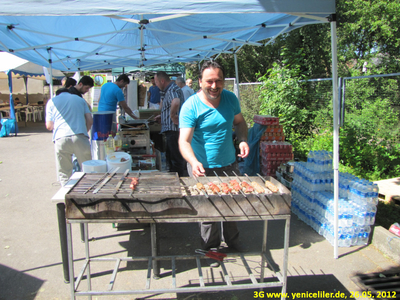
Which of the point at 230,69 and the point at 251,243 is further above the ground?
the point at 230,69

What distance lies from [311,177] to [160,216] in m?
2.81

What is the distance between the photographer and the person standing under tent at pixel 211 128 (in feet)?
9.55

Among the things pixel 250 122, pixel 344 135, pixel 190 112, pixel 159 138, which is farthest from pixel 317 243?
pixel 250 122

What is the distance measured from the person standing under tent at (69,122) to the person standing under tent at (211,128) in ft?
7.45

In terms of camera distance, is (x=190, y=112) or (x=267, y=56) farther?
(x=267, y=56)

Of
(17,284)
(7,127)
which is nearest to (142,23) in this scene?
(17,284)

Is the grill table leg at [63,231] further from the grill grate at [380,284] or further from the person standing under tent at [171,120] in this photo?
the grill grate at [380,284]

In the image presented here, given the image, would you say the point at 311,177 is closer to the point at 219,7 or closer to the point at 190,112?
the point at 190,112

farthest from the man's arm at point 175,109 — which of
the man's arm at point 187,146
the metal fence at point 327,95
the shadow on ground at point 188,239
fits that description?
the metal fence at point 327,95

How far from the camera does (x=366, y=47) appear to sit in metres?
18.9

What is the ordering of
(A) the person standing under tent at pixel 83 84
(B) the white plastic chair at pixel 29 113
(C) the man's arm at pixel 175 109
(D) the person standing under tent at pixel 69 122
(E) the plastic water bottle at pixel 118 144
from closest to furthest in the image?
(D) the person standing under tent at pixel 69 122 < (E) the plastic water bottle at pixel 118 144 < (A) the person standing under tent at pixel 83 84 < (C) the man's arm at pixel 175 109 < (B) the white plastic chair at pixel 29 113

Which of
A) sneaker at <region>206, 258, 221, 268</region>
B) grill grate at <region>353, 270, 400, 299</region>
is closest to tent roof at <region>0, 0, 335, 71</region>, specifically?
sneaker at <region>206, 258, 221, 268</region>

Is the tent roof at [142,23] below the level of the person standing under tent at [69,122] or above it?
above

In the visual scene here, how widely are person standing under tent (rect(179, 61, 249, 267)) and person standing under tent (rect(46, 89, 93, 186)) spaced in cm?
227
